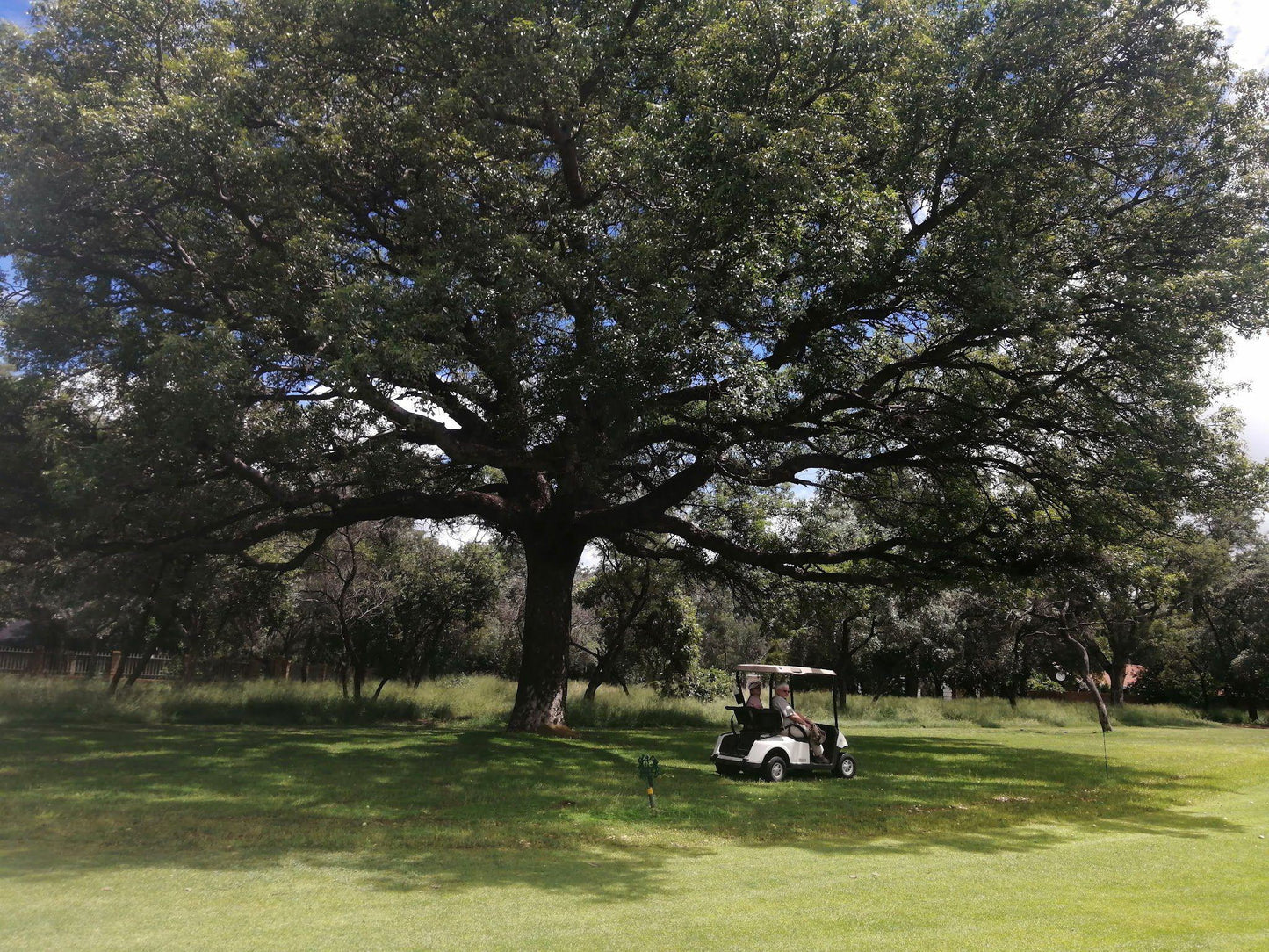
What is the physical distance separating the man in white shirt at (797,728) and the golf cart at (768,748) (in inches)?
3.1

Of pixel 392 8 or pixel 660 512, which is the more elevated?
pixel 392 8

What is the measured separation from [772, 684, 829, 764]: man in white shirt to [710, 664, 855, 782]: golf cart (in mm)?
79

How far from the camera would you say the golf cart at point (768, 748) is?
13977mm

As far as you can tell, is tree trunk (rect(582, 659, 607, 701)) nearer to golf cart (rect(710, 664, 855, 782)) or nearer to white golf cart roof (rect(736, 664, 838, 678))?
golf cart (rect(710, 664, 855, 782))

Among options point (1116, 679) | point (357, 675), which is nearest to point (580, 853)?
point (357, 675)

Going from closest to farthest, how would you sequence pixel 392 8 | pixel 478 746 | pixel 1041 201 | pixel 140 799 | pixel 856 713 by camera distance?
pixel 140 799 < pixel 392 8 < pixel 1041 201 < pixel 478 746 < pixel 856 713

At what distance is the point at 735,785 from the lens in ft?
44.3

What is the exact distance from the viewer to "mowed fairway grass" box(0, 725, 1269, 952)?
5.89 meters

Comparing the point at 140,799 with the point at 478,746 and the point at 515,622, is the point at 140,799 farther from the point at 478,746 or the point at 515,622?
the point at 515,622

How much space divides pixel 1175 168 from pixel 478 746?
16068 millimetres

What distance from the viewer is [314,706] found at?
23609 mm

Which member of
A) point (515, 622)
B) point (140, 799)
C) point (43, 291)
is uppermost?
point (43, 291)

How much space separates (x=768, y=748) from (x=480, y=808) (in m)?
5.28

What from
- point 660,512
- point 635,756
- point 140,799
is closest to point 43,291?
point 140,799
